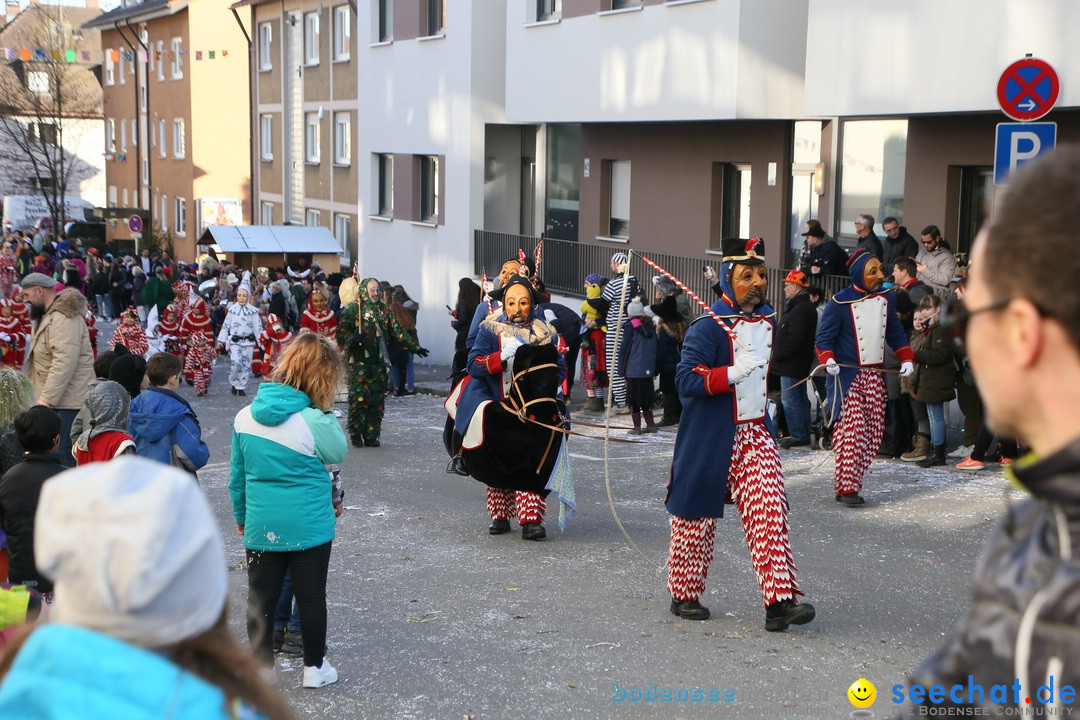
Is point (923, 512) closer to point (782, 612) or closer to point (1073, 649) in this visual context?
point (782, 612)

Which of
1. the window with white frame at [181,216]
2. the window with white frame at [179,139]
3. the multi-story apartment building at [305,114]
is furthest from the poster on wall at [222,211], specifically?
the window with white frame at [179,139]

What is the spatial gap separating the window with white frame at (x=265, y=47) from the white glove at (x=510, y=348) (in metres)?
33.3

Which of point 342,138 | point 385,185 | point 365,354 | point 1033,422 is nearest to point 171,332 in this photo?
point 365,354

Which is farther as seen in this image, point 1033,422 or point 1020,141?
point 1020,141

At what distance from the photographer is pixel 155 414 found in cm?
689

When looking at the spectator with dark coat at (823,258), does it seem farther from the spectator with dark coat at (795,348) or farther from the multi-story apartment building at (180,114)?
the multi-story apartment building at (180,114)

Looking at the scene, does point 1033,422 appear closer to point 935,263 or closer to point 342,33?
point 935,263

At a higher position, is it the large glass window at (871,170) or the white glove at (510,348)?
the large glass window at (871,170)

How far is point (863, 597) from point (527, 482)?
8.68 feet

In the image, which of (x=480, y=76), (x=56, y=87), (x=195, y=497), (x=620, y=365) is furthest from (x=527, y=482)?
(x=56, y=87)

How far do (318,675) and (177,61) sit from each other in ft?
152

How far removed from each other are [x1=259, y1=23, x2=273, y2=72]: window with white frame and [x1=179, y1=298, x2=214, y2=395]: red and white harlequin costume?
71.9ft

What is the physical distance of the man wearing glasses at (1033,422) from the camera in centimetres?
161

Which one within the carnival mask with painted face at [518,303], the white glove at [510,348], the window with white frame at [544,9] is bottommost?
the white glove at [510,348]
